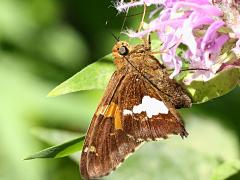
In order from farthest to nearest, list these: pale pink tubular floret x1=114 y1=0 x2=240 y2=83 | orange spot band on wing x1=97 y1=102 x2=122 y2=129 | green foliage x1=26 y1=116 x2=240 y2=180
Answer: green foliage x1=26 y1=116 x2=240 y2=180
orange spot band on wing x1=97 y1=102 x2=122 y2=129
pale pink tubular floret x1=114 y1=0 x2=240 y2=83

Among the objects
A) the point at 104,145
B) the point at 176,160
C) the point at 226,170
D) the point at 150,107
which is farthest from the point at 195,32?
the point at 176,160

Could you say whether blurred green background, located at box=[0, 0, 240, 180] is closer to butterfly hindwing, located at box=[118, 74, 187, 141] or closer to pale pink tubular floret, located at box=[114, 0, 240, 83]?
butterfly hindwing, located at box=[118, 74, 187, 141]

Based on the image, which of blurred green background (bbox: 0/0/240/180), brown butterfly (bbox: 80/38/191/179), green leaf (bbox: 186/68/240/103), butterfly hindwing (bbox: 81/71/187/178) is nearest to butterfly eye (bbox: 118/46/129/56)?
brown butterfly (bbox: 80/38/191/179)

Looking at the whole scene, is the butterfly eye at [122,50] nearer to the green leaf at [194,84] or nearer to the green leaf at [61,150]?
the green leaf at [194,84]

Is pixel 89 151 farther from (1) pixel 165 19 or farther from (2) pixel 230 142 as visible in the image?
(2) pixel 230 142

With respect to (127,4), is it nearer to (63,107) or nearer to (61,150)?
(61,150)

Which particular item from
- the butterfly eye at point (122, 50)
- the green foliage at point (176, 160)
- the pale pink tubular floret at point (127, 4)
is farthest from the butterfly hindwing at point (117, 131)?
the green foliage at point (176, 160)
